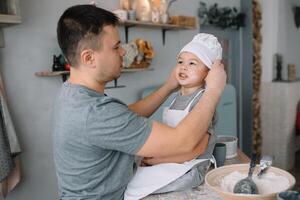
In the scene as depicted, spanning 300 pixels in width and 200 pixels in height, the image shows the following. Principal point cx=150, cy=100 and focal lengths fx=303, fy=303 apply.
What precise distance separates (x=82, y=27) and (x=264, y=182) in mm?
765

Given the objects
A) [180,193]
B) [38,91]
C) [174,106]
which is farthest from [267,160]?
[38,91]

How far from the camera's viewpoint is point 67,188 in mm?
1048

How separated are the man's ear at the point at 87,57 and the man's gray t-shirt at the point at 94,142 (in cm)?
9

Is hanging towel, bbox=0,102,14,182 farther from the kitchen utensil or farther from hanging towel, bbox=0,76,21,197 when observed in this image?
the kitchen utensil

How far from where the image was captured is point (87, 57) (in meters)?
1.02

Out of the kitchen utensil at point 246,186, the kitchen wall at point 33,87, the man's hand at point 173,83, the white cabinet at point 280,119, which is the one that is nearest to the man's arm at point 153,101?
the man's hand at point 173,83

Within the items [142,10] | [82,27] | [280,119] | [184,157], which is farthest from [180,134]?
[280,119]

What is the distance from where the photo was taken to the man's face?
1024 mm

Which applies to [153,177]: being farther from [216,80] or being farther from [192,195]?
[216,80]

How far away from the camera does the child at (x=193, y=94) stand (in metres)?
1.14

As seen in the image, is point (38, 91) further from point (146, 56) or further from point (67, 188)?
point (67, 188)

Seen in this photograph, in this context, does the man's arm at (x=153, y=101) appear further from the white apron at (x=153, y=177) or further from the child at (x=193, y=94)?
the white apron at (x=153, y=177)

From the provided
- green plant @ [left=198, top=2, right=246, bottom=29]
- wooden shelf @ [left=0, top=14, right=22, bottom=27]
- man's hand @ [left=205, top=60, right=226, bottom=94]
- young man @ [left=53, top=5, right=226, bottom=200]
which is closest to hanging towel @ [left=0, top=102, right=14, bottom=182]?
wooden shelf @ [left=0, top=14, right=22, bottom=27]

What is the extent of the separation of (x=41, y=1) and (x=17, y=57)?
0.44 m
